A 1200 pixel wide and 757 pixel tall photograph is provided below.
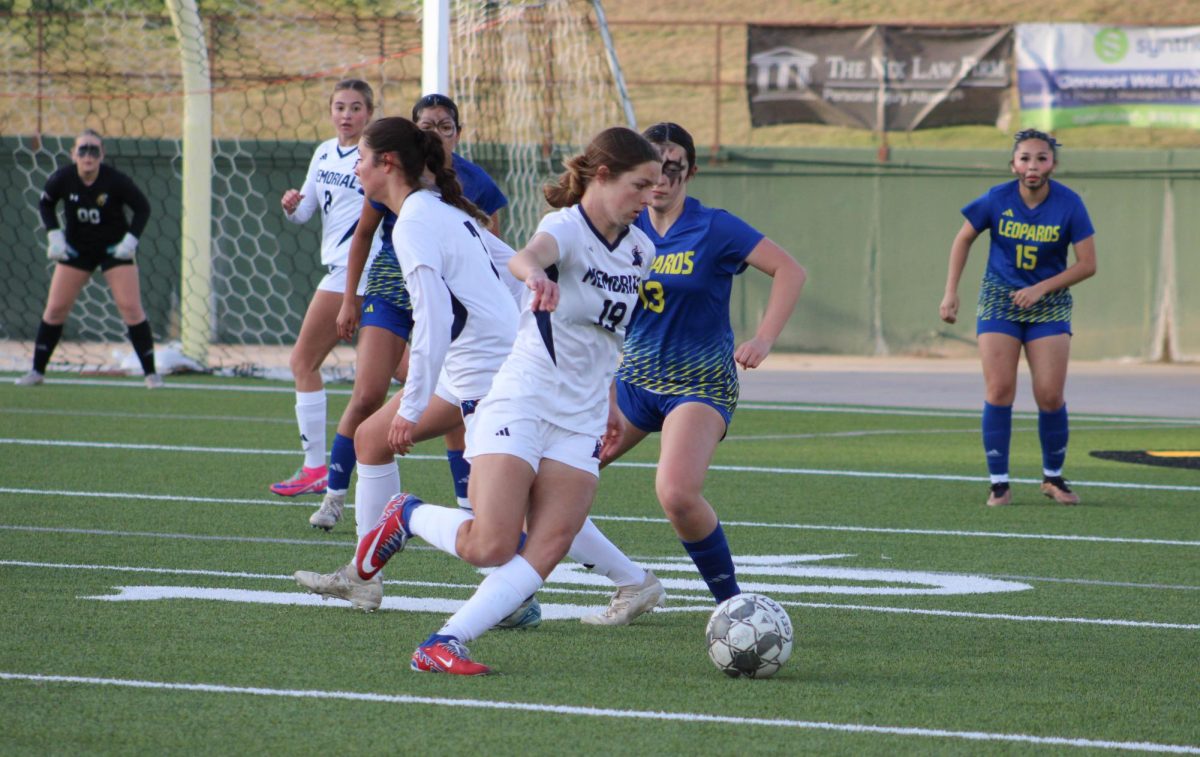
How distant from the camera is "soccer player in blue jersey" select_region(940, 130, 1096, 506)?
9.28 metres

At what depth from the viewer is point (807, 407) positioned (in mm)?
14953

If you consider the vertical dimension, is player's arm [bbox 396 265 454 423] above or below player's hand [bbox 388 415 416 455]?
above

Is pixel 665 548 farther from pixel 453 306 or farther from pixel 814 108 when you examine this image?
pixel 814 108

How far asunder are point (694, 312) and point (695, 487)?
70 centimetres

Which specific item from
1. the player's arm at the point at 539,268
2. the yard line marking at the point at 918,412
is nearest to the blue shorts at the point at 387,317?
the player's arm at the point at 539,268

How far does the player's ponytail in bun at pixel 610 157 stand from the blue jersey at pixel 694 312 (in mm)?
762

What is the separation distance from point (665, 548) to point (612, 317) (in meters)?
2.76

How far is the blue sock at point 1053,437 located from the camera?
9.51 m

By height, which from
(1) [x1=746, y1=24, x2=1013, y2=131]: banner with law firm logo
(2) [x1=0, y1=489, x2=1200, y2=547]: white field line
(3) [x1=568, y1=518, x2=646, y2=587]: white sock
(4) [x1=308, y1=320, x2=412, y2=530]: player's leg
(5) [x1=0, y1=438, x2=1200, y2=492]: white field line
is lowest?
(5) [x1=0, y1=438, x2=1200, y2=492]: white field line

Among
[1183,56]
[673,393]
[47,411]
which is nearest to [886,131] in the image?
[1183,56]

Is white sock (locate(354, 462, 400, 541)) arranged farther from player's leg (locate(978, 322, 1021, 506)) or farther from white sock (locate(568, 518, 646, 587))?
player's leg (locate(978, 322, 1021, 506))

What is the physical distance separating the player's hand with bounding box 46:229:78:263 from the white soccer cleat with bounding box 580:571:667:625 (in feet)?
32.2

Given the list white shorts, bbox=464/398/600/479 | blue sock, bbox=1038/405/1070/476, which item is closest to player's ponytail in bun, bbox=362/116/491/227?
white shorts, bbox=464/398/600/479

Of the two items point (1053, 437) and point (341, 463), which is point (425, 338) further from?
point (1053, 437)
